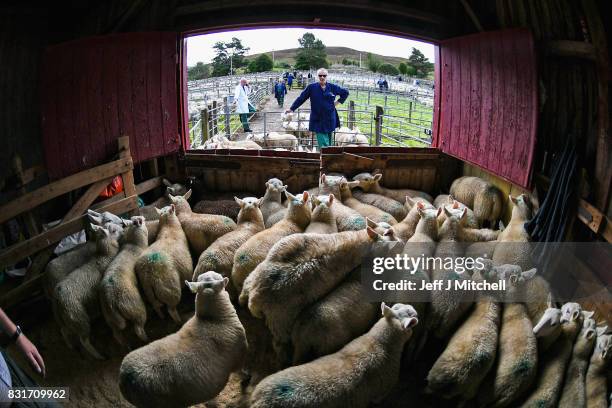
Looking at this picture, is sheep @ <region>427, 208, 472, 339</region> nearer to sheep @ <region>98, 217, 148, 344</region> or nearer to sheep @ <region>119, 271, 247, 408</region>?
sheep @ <region>119, 271, 247, 408</region>

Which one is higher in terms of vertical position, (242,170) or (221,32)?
(221,32)

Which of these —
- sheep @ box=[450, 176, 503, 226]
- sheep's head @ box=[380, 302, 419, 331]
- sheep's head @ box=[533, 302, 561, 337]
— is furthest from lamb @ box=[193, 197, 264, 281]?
sheep @ box=[450, 176, 503, 226]

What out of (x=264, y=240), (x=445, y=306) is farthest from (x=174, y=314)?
(x=445, y=306)

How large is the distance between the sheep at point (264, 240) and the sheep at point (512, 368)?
8.83 feet

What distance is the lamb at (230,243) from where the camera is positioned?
5277mm

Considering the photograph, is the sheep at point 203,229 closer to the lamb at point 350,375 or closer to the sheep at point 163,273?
the sheep at point 163,273

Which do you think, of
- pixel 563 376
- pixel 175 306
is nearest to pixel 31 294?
pixel 175 306

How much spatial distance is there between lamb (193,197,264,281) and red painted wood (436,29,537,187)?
385cm

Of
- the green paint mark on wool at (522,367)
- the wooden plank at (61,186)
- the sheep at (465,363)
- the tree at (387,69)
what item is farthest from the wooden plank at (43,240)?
the tree at (387,69)

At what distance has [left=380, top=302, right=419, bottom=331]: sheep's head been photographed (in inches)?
156

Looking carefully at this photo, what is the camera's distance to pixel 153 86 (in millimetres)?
7363

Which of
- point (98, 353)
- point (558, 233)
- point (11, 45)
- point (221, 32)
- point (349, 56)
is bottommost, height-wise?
point (98, 353)

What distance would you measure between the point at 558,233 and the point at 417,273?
195 centimetres

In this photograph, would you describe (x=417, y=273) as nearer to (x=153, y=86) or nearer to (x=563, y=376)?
(x=563, y=376)
